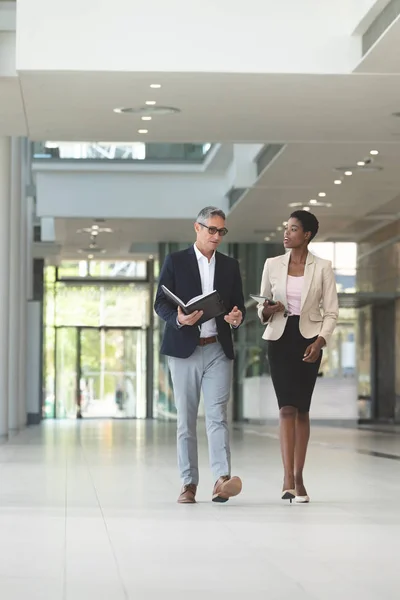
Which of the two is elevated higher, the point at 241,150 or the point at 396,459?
the point at 241,150

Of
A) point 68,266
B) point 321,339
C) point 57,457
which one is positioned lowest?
point 57,457

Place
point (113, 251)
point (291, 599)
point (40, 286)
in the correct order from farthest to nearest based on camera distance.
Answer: point (40, 286) < point (113, 251) < point (291, 599)

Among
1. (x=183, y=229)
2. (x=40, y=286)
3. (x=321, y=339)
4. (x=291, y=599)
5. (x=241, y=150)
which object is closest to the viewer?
(x=291, y=599)

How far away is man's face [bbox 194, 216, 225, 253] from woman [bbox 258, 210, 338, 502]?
425 mm

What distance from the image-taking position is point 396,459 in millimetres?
12930

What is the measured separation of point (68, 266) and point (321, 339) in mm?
30326

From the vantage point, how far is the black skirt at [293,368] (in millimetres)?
7660

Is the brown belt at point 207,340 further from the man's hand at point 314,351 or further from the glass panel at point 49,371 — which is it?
the glass panel at point 49,371

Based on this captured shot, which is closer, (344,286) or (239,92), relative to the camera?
(239,92)

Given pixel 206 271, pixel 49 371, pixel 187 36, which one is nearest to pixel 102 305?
pixel 49 371

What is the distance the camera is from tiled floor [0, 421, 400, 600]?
4316 mm

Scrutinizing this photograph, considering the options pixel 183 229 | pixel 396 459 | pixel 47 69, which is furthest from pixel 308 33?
pixel 183 229

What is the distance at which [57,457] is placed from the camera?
13398mm

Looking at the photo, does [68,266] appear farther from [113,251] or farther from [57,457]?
[57,457]
